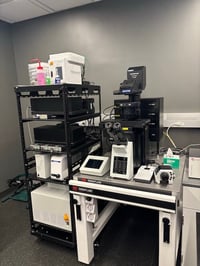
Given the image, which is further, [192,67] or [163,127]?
[163,127]

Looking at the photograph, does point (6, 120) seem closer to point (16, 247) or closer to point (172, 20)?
point (16, 247)

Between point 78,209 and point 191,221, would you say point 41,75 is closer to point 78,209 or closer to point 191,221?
point 78,209

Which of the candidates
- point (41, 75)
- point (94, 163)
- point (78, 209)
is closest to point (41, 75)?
point (41, 75)

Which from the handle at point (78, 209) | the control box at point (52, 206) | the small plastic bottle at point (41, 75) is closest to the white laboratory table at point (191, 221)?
the handle at point (78, 209)

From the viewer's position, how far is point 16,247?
2.01 m

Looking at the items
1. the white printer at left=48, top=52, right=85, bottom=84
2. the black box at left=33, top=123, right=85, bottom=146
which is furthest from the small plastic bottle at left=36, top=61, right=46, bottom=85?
the black box at left=33, top=123, right=85, bottom=146

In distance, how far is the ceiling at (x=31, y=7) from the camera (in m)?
2.34

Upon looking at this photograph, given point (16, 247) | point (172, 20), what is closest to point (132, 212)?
point (16, 247)

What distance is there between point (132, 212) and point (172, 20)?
227cm

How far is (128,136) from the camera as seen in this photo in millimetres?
1553

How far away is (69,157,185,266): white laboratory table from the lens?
133 cm

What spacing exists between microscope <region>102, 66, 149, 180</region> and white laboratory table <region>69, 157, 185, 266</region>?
4.4 inches

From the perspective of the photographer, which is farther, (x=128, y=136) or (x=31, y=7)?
(x=31, y=7)

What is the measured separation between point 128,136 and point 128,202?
1.61 feet
